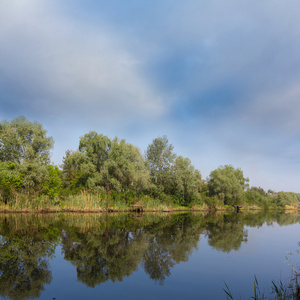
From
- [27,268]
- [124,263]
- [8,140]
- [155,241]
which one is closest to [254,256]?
[155,241]

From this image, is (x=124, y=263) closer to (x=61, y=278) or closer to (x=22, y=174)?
(x=61, y=278)

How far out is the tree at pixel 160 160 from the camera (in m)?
51.7

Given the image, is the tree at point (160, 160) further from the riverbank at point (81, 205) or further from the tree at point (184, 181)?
the riverbank at point (81, 205)

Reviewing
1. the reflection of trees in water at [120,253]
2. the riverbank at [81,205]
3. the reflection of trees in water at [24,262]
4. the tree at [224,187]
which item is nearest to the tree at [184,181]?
the riverbank at [81,205]

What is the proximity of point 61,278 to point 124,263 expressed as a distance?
2.87 m

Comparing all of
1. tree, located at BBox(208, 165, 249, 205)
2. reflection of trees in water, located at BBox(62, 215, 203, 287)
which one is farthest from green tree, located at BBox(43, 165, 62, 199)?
tree, located at BBox(208, 165, 249, 205)

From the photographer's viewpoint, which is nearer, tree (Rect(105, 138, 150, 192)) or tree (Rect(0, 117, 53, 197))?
tree (Rect(0, 117, 53, 197))

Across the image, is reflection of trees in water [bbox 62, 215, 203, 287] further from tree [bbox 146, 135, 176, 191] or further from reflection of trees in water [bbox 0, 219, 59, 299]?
tree [bbox 146, 135, 176, 191]

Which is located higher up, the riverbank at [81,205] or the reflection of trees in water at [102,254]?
the riverbank at [81,205]

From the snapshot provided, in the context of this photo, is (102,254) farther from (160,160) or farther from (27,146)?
(160,160)

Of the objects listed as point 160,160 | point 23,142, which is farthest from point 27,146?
point 160,160

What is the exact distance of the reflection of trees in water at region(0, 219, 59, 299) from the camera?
22.2 ft

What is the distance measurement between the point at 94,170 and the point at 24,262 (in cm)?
2909

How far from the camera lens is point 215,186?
215ft
